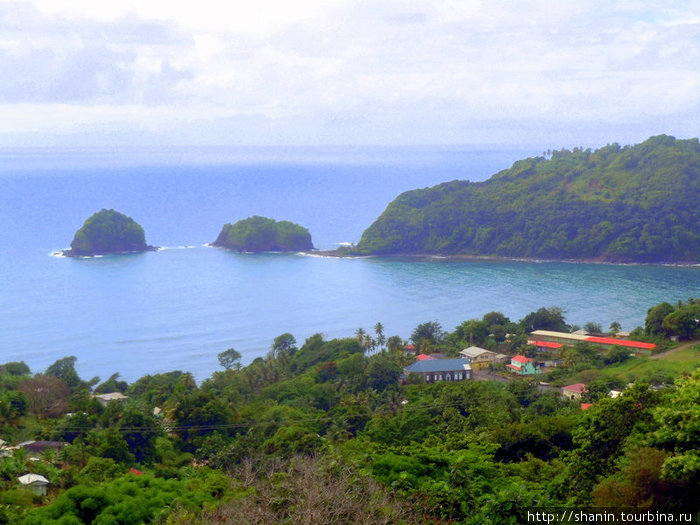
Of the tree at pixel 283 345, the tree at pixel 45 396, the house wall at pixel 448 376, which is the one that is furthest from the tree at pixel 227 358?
the tree at pixel 45 396

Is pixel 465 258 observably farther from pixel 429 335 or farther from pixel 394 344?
pixel 394 344

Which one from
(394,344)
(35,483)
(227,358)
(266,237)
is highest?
(266,237)

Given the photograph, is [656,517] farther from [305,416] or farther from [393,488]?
[305,416]

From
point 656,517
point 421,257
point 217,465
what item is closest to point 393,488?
point 656,517

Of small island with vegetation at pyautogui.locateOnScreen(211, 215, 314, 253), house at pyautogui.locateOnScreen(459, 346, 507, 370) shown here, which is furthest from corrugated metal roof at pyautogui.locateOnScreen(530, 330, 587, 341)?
small island with vegetation at pyautogui.locateOnScreen(211, 215, 314, 253)

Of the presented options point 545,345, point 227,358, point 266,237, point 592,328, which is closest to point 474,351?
point 545,345

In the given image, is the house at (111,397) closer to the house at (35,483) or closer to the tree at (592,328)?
the house at (35,483)
